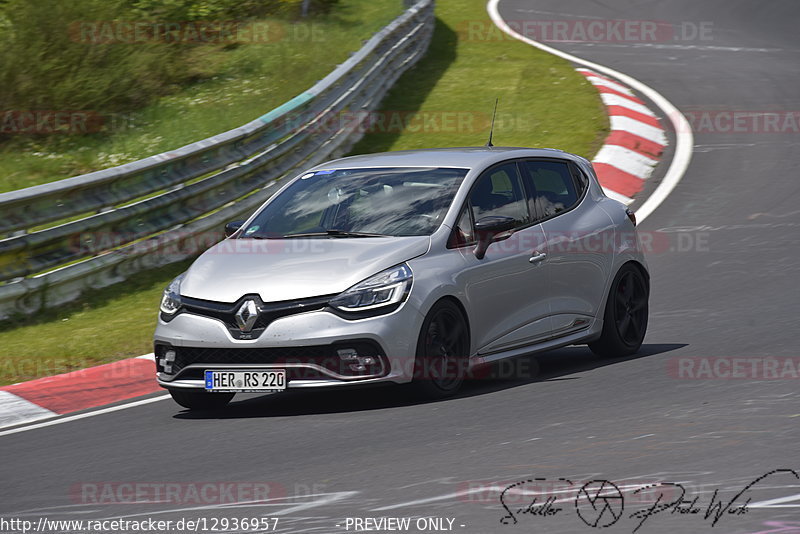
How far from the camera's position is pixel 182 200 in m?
12.8

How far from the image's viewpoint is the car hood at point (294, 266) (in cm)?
755

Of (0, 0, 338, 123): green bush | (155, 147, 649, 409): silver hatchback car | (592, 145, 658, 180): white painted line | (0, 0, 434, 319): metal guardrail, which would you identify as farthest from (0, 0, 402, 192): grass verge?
(155, 147, 649, 409): silver hatchback car

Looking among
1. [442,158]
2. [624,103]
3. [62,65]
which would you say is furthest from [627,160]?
[442,158]

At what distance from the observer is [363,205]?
27.9 feet

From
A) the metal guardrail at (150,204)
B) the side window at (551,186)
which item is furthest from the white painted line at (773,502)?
the metal guardrail at (150,204)

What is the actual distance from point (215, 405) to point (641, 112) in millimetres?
11412

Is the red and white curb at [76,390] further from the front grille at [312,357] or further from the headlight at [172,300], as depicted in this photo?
the front grille at [312,357]

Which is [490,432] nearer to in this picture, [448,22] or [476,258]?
[476,258]

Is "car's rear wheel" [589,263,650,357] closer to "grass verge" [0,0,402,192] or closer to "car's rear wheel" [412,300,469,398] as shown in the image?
"car's rear wheel" [412,300,469,398]

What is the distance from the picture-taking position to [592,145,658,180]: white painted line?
1560 cm

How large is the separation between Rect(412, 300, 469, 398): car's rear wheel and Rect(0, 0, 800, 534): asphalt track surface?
132mm

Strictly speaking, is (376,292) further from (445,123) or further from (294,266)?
(445,123)

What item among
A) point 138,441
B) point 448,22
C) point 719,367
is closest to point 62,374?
point 138,441

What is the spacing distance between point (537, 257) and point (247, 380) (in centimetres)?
223
